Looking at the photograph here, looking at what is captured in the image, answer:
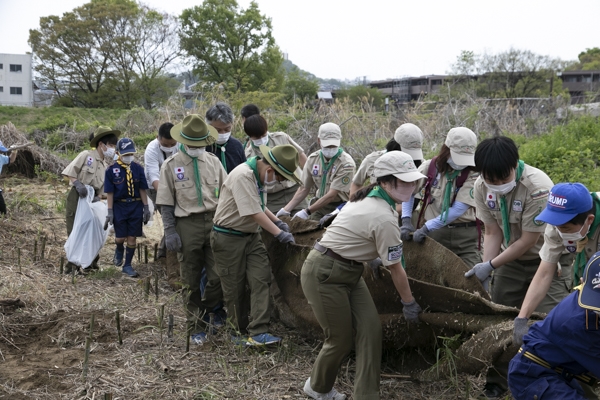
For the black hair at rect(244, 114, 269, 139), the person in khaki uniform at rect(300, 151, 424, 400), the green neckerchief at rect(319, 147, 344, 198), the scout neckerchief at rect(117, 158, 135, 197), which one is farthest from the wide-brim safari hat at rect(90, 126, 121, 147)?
the person in khaki uniform at rect(300, 151, 424, 400)

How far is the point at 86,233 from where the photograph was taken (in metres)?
7.12

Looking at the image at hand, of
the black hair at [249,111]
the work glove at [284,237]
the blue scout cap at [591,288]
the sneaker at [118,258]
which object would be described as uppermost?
the black hair at [249,111]

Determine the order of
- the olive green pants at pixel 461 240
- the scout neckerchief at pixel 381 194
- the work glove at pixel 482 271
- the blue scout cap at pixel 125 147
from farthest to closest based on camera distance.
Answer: the blue scout cap at pixel 125 147, the olive green pants at pixel 461 240, the work glove at pixel 482 271, the scout neckerchief at pixel 381 194

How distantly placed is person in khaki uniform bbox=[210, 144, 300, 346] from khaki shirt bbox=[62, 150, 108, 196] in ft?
10.4

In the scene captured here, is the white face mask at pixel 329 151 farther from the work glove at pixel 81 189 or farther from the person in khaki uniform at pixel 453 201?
the work glove at pixel 81 189

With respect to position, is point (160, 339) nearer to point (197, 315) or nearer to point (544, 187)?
point (197, 315)

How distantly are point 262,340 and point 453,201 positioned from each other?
183 cm

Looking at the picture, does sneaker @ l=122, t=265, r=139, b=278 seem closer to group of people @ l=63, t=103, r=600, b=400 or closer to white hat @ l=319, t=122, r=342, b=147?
group of people @ l=63, t=103, r=600, b=400

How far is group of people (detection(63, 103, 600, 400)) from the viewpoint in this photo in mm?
3377

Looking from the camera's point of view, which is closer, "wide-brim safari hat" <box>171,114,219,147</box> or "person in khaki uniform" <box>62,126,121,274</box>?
"wide-brim safari hat" <box>171,114,219,147</box>

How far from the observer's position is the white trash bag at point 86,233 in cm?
704

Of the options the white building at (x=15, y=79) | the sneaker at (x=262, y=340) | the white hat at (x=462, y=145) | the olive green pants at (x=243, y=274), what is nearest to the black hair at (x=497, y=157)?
the white hat at (x=462, y=145)

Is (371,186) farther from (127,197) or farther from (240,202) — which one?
(127,197)

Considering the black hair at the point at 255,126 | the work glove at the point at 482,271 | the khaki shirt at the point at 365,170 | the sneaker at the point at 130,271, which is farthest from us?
the sneaker at the point at 130,271
